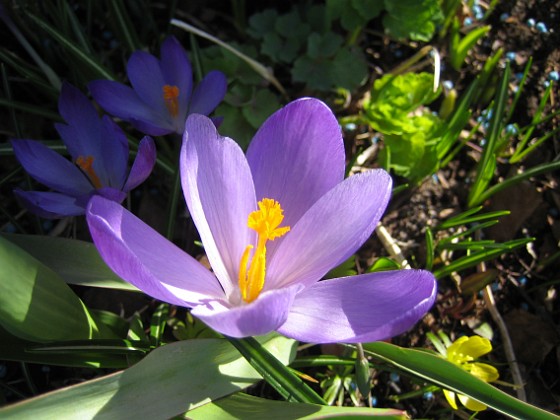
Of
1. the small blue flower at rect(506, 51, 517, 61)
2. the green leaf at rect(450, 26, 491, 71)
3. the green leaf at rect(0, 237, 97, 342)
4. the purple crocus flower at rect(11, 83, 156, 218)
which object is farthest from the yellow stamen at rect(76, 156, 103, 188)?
the small blue flower at rect(506, 51, 517, 61)

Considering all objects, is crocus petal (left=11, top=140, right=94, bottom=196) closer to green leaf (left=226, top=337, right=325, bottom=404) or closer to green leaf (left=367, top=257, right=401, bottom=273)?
green leaf (left=226, top=337, right=325, bottom=404)

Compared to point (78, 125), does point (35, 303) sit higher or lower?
lower

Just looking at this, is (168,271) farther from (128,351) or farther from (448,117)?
(448,117)

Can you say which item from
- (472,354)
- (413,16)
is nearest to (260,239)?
(472,354)

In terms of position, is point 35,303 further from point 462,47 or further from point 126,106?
point 462,47

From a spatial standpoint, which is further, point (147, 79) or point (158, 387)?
point (147, 79)

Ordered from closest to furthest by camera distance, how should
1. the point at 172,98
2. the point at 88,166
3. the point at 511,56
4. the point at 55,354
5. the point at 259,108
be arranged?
1. the point at 55,354
2. the point at 88,166
3. the point at 172,98
4. the point at 259,108
5. the point at 511,56
